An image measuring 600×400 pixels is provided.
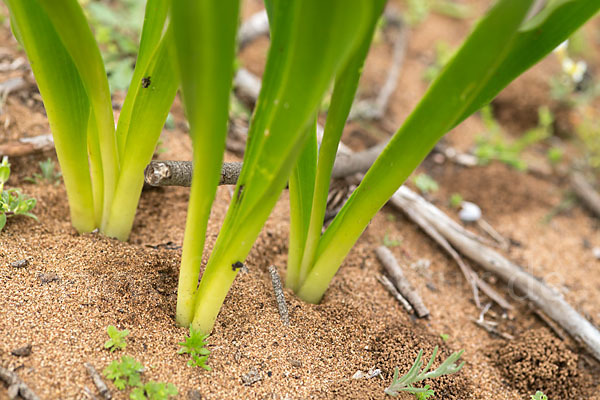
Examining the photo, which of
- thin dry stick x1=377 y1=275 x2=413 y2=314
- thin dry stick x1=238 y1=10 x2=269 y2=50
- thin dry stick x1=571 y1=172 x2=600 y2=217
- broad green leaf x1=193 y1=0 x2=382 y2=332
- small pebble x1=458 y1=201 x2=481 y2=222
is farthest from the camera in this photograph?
thin dry stick x1=238 y1=10 x2=269 y2=50

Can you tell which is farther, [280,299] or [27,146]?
[27,146]

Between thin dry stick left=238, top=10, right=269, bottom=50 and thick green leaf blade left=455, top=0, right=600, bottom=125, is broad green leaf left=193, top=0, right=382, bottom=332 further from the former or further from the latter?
thin dry stick left=238, top=10, right=269, bottom=50

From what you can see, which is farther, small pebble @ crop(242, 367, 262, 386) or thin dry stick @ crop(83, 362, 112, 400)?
small pebble @ crop(242, 367, 262, 386)

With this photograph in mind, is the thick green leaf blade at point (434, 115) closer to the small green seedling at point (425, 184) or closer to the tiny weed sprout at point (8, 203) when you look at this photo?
the tiny weed sprout at point (8, 203)

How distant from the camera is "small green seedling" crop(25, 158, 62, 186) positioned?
56.8 inches

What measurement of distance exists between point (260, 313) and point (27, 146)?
0.90 meters

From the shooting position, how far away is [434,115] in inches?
34.6

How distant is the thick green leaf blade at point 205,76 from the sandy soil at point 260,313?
285 millimetres

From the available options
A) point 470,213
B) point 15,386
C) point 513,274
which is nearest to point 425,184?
point 470,213

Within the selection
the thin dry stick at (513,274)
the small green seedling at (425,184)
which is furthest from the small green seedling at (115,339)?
the small green seedling at (425,184)

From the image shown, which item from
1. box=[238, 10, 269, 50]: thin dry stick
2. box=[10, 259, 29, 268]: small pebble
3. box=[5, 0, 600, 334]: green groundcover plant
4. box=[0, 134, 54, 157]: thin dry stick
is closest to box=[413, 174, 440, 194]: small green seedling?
box=[5, 0, 600, 334]: green groundcover plant

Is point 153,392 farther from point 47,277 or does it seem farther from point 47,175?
point 47,175

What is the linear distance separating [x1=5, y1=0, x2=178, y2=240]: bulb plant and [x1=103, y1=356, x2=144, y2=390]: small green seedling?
0.43 meters

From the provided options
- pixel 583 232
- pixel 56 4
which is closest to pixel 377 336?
pixel 56 4
